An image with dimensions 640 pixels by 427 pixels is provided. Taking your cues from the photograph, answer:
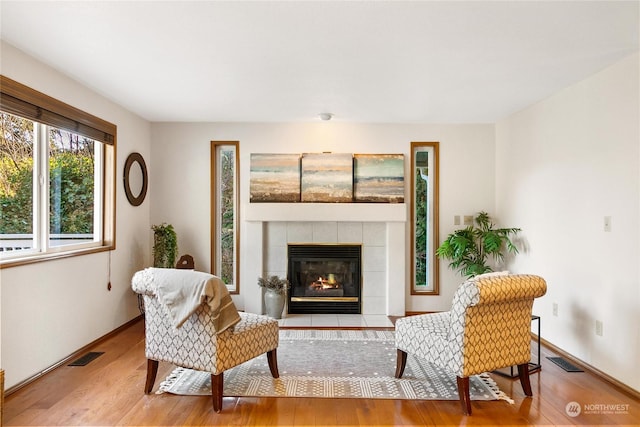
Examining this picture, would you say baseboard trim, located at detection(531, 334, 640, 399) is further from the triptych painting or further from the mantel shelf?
the triptych painting

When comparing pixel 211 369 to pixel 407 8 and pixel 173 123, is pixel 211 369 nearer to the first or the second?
pixel 407 8

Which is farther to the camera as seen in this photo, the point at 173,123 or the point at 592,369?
the point at 173,123

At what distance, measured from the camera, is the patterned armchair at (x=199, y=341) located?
248 cm

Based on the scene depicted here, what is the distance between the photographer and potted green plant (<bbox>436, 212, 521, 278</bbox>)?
4534 mm

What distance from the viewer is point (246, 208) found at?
492cm

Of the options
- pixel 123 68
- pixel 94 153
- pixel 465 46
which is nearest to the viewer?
pixel 465 46

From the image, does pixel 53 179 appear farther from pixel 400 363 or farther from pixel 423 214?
pixel 423 214

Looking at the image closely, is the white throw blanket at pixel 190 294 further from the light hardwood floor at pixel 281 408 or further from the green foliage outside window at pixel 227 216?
the green foliage outside window at pixel 227 216

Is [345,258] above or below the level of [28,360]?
above

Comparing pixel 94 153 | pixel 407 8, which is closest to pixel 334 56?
pixel 407 8

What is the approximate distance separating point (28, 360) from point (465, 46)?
12.3 feet

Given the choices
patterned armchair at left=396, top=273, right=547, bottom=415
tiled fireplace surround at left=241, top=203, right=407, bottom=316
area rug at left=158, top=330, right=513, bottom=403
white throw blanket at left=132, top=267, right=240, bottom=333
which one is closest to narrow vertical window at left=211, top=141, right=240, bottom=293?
tiled fireplace surround at left=241, top=203, right=407, bottom=316

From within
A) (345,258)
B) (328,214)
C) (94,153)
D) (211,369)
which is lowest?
(211,369)

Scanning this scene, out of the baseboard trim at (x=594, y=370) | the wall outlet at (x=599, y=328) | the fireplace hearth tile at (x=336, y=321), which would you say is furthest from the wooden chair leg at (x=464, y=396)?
the fireplace hearth tile at (x=336, y=321)
